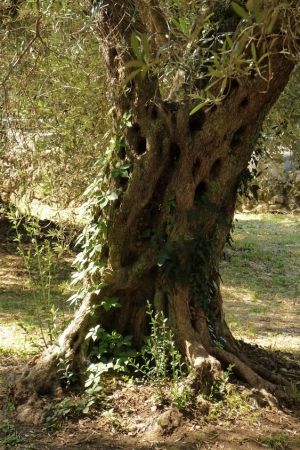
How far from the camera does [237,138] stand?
15.5 ft

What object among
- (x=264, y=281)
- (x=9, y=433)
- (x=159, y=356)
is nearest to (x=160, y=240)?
(x=159, y=356)

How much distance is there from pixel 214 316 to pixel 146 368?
710 mm

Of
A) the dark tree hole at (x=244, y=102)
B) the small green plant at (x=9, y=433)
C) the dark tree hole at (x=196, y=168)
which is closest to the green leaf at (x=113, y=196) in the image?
the dark tree hole at (x=196, y=168)

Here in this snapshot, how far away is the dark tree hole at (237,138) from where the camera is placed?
4707 millimetres

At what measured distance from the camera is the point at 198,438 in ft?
13.0

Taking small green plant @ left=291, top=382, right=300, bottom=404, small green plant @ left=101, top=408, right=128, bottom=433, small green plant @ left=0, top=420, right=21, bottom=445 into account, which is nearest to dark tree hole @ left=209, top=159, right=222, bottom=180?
small green plant @ left=291, top=382, right=300, bottom=404

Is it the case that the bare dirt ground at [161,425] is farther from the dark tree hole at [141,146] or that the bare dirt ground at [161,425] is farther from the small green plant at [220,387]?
the dark tree hole at [141,146]

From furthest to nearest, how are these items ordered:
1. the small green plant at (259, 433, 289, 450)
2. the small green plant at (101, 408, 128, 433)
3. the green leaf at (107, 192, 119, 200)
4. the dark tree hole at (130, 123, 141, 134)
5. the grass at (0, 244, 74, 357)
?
the grass at (0, 244, 74, 357) → the dark tree hole at (130, 123, 141, 134) → the green leaf at (107, 192, 119, 200) → the small green plant at (101, 408, 128, 433) → the small green plant at (259, 433, 289, 450)

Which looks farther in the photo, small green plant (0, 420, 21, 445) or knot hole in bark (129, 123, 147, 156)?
knot hole in bark (129, 123, 147, 156)

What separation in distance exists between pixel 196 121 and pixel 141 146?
45cm

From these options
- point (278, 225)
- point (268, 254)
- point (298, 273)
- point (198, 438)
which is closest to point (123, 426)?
point (198, 438)

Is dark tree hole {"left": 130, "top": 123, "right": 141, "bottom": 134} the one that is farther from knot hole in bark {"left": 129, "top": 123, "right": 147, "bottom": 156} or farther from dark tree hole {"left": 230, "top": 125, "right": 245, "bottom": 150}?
dark tree hole {"left": 230, "top": 125, "right": 245, "bottom": 150}

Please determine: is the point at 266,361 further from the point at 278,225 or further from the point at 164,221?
the point at 278,225

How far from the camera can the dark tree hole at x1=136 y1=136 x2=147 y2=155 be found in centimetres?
457
